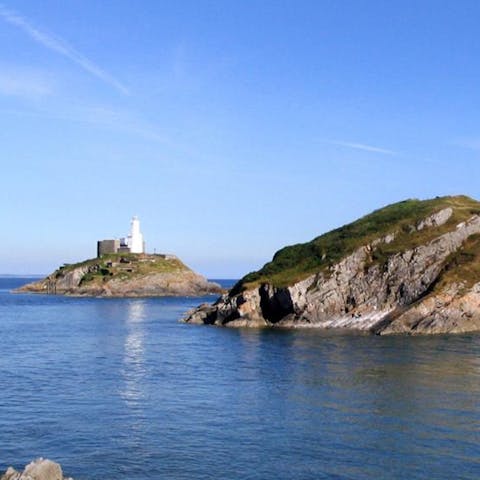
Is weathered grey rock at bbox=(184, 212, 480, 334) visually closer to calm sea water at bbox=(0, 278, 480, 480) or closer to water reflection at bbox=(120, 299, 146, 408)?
calm sea water at bbox=(0, 278, 480, 480)

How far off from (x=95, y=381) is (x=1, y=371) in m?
13.8

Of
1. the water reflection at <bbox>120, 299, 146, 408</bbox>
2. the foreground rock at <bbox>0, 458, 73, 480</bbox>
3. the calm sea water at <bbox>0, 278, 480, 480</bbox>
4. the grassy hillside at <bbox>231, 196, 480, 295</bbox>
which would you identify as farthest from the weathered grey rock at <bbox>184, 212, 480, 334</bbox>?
the foreground rock at <bbox>0, 458, 73, 480</bbox>

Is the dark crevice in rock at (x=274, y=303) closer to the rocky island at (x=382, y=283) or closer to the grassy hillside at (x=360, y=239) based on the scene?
the rocky island at (x=382, y=283)

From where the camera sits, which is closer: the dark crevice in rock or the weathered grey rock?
the weathered grey rock

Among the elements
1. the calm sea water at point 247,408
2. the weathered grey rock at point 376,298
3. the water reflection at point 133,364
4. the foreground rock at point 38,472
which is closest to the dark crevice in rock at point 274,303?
the weathered grey rock at point 376,298

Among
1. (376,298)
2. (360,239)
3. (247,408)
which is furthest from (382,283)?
(247,408)

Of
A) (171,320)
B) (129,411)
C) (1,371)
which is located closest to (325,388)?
(129,411)

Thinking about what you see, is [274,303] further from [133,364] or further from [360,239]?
[133,364]

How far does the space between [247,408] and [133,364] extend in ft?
98.2

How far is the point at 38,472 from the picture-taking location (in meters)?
37.4

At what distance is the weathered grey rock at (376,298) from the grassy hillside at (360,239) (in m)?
1.83

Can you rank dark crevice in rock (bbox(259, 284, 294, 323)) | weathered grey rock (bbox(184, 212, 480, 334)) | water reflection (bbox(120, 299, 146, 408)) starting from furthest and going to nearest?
dark crevice in rock (bbox(259, 284, 294, 323)) < weathered grey rock (bbox(184, 212, 480, 334)) < water reflection (bbox(120, 299, 146, 408))

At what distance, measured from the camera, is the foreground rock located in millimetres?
37094

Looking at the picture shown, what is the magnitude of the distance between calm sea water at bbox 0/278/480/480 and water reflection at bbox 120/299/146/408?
31 centimetres
